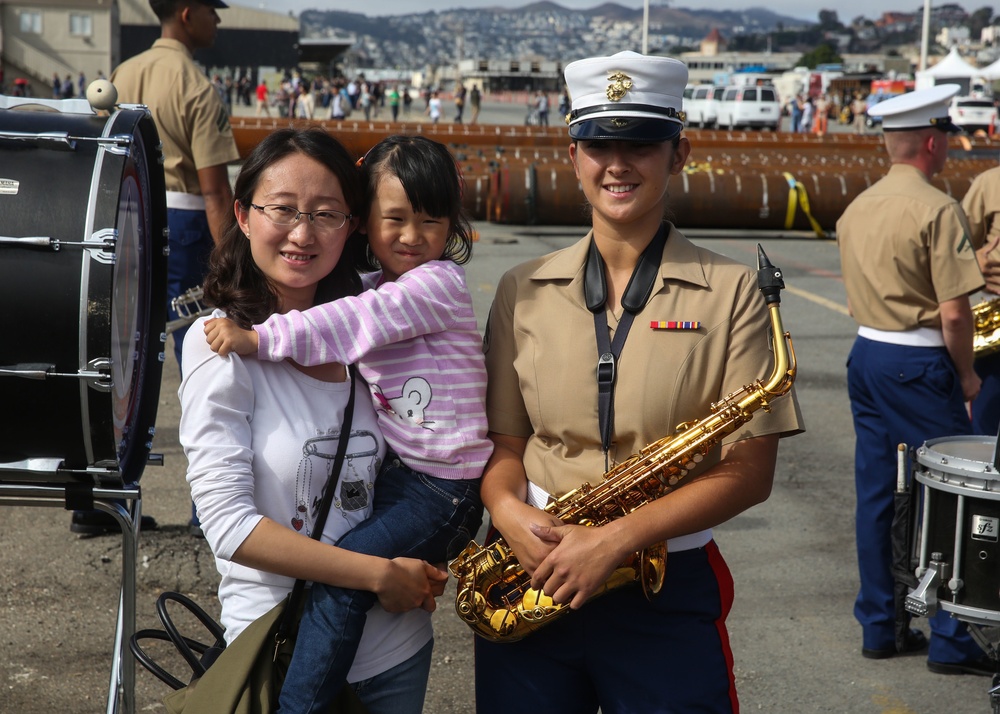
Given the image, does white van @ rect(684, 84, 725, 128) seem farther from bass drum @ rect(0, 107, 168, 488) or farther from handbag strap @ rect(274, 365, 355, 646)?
handbag strap @ rect(274, 365, 355, 646)

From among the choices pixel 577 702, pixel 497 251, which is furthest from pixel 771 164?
pixel 577 702

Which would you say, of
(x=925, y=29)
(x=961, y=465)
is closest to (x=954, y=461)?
(x=961, y=465)

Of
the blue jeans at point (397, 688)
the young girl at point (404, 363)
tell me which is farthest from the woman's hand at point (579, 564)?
the blue jeans at point (397, 688)

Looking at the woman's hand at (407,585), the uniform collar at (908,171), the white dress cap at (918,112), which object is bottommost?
the woman's hand at (407,585)

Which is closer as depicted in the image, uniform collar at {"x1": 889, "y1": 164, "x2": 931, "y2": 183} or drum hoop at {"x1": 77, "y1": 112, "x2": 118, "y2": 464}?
drum hoop at {"x1": 77, "y1": 112, "x2": 118, "y2": 464}

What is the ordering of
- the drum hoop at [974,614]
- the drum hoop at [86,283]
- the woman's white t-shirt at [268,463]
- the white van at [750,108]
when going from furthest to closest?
the white van at [750,108] < the drum hoop at [974,614] < the drum hoop at [86,283] < the woman's white t-shirt at [268,463]

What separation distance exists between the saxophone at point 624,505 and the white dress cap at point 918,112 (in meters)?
2.69

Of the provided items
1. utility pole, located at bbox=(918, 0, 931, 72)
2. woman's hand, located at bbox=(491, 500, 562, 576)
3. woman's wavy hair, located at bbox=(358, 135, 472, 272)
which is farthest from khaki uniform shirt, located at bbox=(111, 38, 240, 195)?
utility pole, located at bbox=(918, 0, 931, 72)

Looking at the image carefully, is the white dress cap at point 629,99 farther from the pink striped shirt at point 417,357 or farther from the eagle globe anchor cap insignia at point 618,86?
the pink striped shirt at point 417,357

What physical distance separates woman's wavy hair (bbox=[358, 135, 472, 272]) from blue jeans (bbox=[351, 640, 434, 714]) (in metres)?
1.03

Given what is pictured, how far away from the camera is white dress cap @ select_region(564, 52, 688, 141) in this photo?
8.48ft

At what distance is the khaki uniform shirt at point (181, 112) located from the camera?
5570 millimetres

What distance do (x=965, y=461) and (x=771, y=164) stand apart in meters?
16.7

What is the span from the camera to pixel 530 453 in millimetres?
2750
